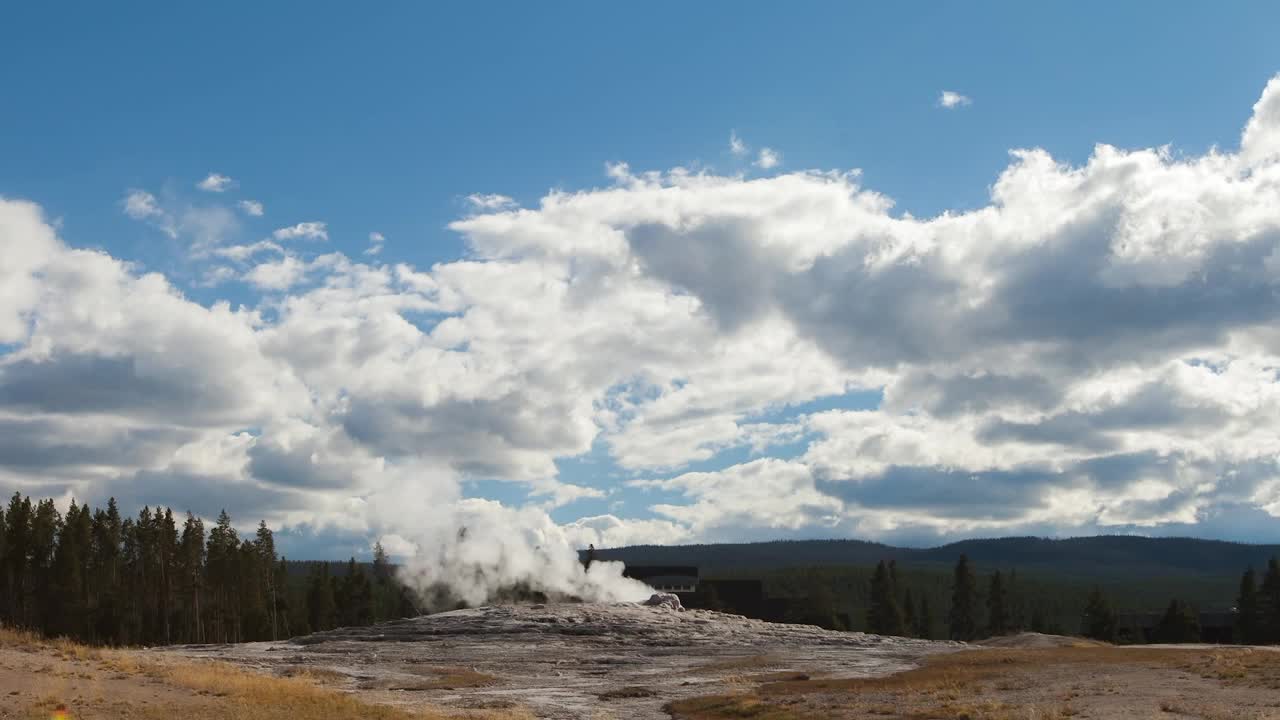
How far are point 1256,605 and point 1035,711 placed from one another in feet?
265

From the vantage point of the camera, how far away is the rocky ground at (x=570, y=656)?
173 ft

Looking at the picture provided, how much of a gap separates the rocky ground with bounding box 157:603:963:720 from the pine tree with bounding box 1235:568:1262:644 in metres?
39.1

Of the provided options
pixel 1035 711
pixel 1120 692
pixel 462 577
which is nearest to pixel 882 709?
pixel 1035 711

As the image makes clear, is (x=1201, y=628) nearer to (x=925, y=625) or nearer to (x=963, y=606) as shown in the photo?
(x=963, y=606)

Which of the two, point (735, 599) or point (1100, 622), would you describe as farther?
point (735, 599)

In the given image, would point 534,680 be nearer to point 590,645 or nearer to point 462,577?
point 590,645

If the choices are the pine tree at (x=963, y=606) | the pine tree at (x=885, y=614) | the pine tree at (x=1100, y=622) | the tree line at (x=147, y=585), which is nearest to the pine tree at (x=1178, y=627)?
the pine tree at (x=1100, y=622)

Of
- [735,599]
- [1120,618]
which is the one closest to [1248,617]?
[1120,618]

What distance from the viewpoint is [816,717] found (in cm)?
4169

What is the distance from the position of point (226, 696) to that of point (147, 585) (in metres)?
85.3

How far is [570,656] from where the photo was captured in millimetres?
73875

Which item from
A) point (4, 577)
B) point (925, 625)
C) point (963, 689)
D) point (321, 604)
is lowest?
point (925, 625)

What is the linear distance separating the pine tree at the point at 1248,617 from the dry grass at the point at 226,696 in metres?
85.0

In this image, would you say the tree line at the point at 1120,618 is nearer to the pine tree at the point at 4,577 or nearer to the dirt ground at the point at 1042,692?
the dirt ground at the point at 1042,692
